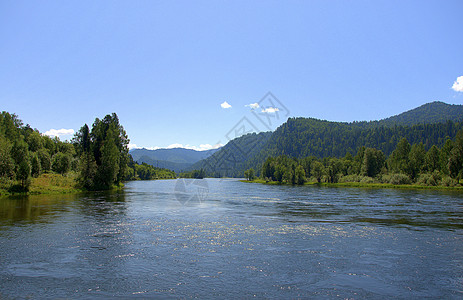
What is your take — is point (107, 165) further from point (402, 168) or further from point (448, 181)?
point (402, 168)

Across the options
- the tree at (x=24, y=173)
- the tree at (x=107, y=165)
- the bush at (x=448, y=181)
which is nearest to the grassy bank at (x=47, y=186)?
the tree at (x=24, y=173)

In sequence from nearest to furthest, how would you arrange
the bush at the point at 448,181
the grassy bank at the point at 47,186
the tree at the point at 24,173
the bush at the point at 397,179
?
the grassy bank at the point at 47,186 → the tree at the point at 24,173 → the bush at the point at 448,181 → the bush at the point at 397,179

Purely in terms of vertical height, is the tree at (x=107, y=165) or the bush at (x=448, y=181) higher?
the tree at (x=107, y=165)

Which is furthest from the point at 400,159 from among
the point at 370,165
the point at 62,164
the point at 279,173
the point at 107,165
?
the point at 62,164

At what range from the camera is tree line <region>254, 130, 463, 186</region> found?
113312 mm

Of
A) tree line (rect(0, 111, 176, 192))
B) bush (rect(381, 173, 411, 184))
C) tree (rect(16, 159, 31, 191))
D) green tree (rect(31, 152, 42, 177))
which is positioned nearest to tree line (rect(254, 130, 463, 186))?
bush (rect(381, 173, 411, 184))

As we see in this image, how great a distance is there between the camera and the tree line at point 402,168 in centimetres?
11331

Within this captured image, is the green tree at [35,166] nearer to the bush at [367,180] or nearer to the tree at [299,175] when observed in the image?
the tree at [299,175]

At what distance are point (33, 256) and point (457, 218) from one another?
155 ft

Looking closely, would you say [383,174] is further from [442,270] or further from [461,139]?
[442,270]

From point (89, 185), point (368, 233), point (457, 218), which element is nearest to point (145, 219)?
point (368, 233)

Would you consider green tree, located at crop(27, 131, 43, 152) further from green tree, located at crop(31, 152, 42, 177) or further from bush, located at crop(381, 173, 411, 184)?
bush, located at crop(381, 173, 411, 184)

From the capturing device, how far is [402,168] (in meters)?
138

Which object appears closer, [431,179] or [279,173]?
[431,179]
